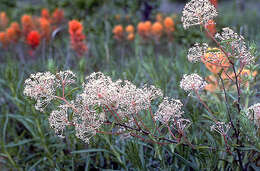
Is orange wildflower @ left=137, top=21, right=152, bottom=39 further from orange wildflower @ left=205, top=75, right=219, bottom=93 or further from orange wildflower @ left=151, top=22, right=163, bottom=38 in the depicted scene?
orange wildflower @ left=205, top=75, right=219, bottom=93

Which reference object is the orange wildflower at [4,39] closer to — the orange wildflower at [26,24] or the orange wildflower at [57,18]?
the orange wildflower at [26,24]

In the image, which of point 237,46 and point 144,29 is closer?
point 237,46

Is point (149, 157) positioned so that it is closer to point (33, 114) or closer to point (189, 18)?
point (33, 114)

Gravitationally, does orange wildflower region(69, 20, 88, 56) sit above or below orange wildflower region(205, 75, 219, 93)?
above

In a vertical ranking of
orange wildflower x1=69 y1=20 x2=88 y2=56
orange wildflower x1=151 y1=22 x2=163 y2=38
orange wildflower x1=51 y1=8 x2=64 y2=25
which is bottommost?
orange wildflower x1=69 y1=20 x2=88 y2=56

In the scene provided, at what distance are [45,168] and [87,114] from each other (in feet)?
4.31

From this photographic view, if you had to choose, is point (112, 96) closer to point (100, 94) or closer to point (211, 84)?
point (100, 94)

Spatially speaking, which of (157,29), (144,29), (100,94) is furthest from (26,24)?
(100,94)

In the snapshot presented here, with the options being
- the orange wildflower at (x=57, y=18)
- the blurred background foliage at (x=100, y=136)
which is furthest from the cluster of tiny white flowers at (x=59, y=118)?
the orange wildflower at (x=57, y=18)

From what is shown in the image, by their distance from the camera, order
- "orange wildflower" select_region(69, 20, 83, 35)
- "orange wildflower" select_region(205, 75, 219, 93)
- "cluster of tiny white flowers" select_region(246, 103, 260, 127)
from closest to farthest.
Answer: "cluster of tiny white flowers" select_region(246, 103, 260, 127) < "orange wildflower" select_region(205, 75, 219, 93) < "orange wildflower" select_region(69, 20, 83, 35)

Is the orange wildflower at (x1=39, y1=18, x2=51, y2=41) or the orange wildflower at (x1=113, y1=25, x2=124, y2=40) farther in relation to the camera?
the orange wildflower at (x1=113, y1=25, x2=124, y2=40)

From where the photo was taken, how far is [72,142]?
7.54ft

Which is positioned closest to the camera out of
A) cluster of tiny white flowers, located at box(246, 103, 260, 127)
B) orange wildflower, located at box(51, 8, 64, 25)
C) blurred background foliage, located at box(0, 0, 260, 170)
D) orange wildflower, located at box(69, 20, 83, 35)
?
cluster of tiny white flowers, located at box(246, 103, 260, 127)

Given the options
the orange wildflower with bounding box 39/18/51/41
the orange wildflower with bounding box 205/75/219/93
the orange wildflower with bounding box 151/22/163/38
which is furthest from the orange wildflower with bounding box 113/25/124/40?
the orange wildflower with bounding box 205/75/219/93
